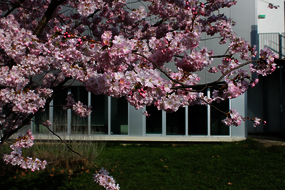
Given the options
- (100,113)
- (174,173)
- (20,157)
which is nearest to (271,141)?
(174,173)

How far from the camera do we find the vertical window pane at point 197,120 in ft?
33.2

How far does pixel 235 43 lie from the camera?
418cm

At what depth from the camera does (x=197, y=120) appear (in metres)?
10.2

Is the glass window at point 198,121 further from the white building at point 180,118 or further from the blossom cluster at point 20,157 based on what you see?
the blossom cluster at point 20,157

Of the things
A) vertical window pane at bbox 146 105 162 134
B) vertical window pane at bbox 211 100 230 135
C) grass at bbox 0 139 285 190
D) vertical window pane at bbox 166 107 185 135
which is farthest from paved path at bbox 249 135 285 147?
vertical window pane at bbox 146 105 162 134

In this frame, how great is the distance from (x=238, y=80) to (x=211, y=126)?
8018mm

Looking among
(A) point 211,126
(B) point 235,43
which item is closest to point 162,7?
(B) point 235,43

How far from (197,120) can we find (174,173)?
16.1 ft

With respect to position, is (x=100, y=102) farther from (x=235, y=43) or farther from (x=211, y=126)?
(x=235, y=43)

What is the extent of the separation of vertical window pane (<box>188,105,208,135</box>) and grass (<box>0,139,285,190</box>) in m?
2.55

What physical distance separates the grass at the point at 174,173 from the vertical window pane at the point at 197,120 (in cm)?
255

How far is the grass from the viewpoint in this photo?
4.89 meters

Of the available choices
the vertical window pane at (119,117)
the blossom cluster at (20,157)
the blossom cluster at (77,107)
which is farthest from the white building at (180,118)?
the blossom cluster at (20,157)

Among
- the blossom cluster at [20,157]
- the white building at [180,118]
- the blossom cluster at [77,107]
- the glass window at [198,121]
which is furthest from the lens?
the glass window at [198,121]
